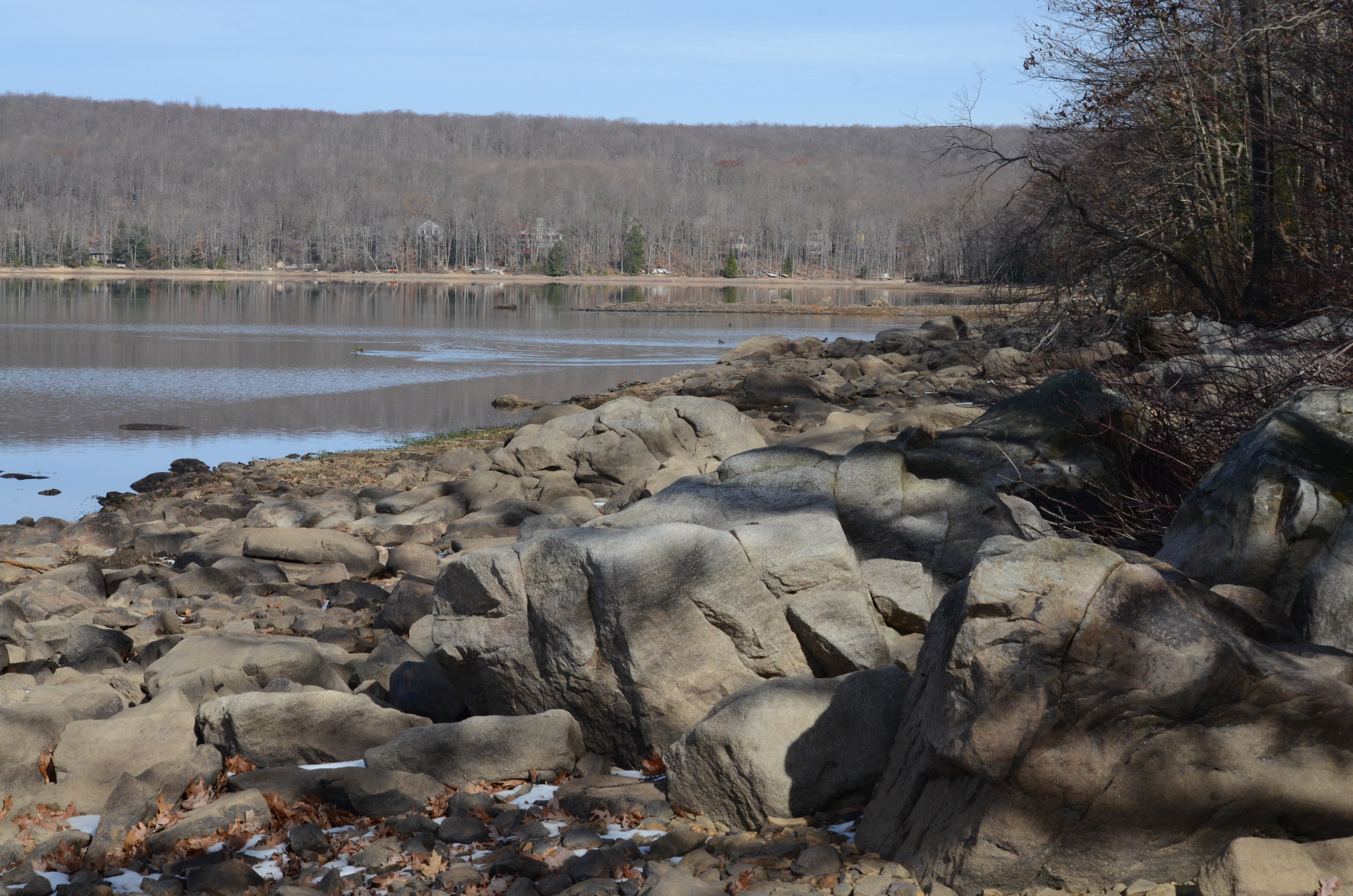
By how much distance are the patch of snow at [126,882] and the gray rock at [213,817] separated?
13 centimetres

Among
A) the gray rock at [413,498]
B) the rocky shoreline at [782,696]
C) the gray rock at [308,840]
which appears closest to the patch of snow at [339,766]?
the rocky shoreline at [782,696]

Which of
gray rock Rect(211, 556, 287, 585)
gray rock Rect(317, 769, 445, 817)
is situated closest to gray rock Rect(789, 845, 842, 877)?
gray rock Rect(317, 769, 445, 817)

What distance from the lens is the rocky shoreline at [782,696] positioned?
343 centimetres

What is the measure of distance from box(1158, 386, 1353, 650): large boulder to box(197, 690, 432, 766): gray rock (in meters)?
3.72

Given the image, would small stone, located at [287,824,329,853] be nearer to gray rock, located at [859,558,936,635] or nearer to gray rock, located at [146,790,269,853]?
gray rock, located at [146,790,269,853]

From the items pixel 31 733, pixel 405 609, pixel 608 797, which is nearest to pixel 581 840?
pixel 608 797

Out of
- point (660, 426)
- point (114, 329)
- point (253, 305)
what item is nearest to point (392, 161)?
point (253, 305)

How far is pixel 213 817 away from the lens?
14.3 feet

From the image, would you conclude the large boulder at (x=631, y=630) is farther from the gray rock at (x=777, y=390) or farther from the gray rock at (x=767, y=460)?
the gray rock at (x=777, y=390)

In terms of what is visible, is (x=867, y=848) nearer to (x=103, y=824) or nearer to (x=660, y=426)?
(x=103, y=824)

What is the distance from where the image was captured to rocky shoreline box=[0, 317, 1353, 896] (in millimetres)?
3432

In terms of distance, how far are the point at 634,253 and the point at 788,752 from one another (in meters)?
148

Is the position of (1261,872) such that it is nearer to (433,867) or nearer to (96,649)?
(433,867)

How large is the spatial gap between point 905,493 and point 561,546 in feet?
7.51
